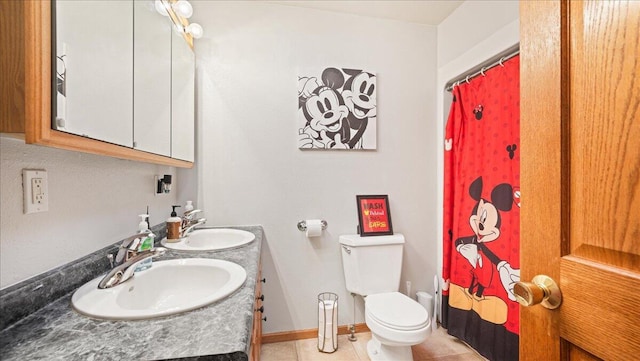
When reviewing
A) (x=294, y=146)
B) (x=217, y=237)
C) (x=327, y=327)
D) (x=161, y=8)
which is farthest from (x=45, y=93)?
(x=327, y=327)

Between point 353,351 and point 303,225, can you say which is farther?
point 303,225

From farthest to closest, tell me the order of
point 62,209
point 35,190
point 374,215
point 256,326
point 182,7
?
point 374,215, point 182,7, point 256,326, point 62,209, point 35,190

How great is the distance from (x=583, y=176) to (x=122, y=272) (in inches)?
49.6

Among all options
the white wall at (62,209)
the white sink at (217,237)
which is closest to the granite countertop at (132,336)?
the white wall at (62,209)

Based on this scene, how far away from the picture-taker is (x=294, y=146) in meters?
1.98

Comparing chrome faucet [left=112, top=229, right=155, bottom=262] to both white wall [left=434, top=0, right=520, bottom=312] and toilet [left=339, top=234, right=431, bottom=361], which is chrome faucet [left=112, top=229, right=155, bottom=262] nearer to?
toilet [left=339, top=234, right=431, bottom=361]

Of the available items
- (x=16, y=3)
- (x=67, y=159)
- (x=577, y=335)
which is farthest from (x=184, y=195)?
(x=577, y=335)

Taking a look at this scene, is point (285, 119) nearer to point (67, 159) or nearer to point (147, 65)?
point (147, 65)

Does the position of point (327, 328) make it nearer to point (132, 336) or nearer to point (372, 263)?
point (372, 263)

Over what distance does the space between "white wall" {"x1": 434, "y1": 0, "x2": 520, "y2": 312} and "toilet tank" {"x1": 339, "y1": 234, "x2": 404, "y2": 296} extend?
0.52 metres

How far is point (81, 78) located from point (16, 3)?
0.18 meters

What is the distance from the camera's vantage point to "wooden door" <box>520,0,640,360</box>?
43cm

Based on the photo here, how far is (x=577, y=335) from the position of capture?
1.60 feet

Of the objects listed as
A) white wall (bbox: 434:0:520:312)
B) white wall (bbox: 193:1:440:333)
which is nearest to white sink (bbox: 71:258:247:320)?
white wall (bbox: 193:1:440:333)
